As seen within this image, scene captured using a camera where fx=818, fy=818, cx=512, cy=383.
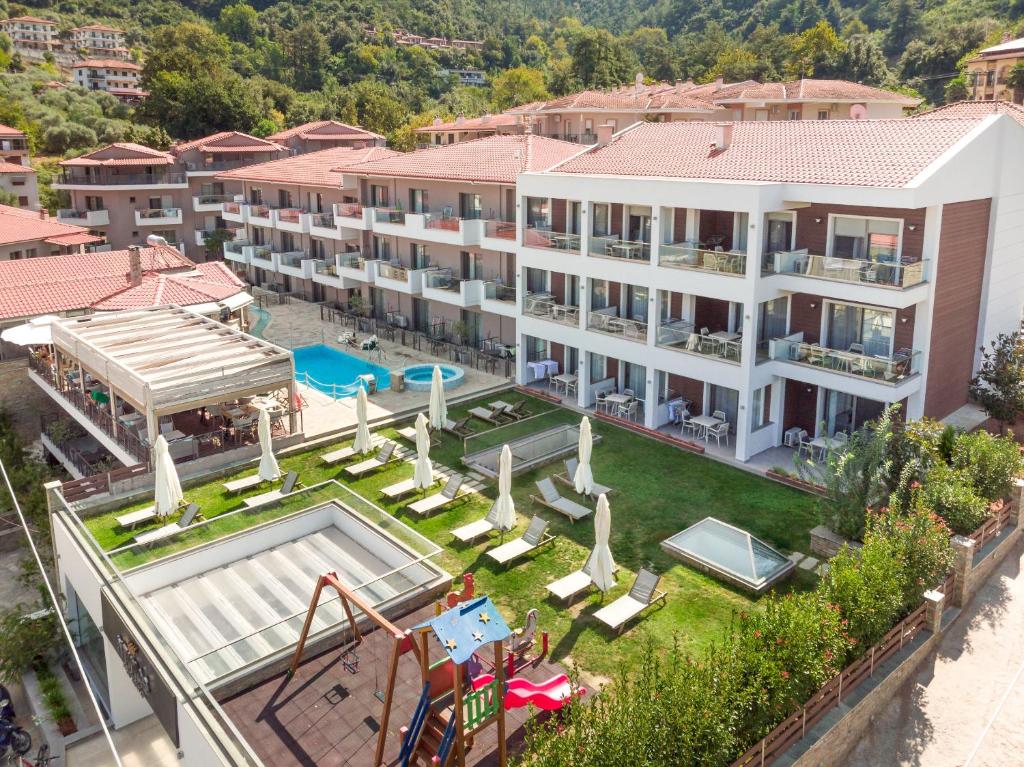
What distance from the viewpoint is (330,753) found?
11961 mm

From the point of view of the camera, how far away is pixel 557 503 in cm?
2153

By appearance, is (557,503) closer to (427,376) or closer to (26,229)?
(427,376)

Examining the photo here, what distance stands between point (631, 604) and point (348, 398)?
1682 cm

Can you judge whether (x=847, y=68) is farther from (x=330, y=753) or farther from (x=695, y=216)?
(x=330, y=753)

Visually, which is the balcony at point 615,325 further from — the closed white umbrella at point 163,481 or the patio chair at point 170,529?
the closed white umbrella at point 163,481

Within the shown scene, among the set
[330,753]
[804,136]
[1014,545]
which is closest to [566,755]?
[330,753]

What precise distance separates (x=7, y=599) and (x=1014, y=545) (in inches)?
1025

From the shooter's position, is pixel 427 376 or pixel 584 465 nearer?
pixel 584 465

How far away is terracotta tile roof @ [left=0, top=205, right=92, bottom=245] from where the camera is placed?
137 ft

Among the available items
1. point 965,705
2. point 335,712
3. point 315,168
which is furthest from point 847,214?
point 315,168

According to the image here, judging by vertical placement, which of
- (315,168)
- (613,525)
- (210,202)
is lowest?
(613,525)

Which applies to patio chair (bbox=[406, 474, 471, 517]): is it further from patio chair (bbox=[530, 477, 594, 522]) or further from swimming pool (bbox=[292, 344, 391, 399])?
swimming pool (bbox=[292, 344, 391, 399])

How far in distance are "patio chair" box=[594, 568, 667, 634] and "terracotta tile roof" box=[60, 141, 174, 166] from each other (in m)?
50.5

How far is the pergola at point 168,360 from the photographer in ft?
75.9
